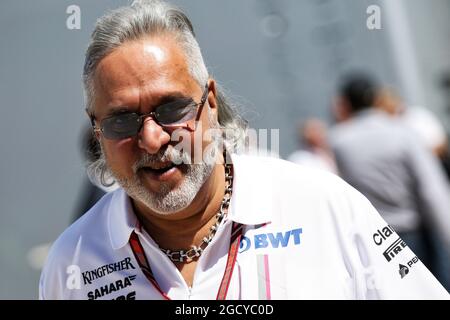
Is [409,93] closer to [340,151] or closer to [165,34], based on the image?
[340,151]

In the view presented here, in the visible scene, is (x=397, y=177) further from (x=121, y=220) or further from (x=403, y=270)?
(x=121, y=220)

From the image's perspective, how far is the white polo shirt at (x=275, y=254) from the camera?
8.93 ft

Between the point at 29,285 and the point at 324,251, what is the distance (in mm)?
4482

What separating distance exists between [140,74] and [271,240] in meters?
0.60

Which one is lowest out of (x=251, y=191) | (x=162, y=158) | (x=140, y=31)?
(x=251, y=191)

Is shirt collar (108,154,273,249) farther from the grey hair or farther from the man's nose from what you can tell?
the man's nose

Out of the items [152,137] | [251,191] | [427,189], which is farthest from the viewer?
[427,189]

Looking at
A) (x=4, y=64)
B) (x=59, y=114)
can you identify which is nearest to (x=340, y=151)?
(x=59, y=114)

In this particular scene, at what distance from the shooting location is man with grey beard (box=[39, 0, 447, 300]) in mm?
2732

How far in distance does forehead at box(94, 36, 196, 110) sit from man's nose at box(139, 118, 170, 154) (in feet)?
0.23

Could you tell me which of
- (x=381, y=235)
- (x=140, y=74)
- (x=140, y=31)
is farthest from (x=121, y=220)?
(x=381, y=235)

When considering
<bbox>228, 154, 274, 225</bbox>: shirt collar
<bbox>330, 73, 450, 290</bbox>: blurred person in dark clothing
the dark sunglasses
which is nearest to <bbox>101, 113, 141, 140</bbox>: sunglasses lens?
the dark sunglasses

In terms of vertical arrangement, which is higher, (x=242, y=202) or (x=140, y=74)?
(x=140, y=74)

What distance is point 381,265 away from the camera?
2736 mm
